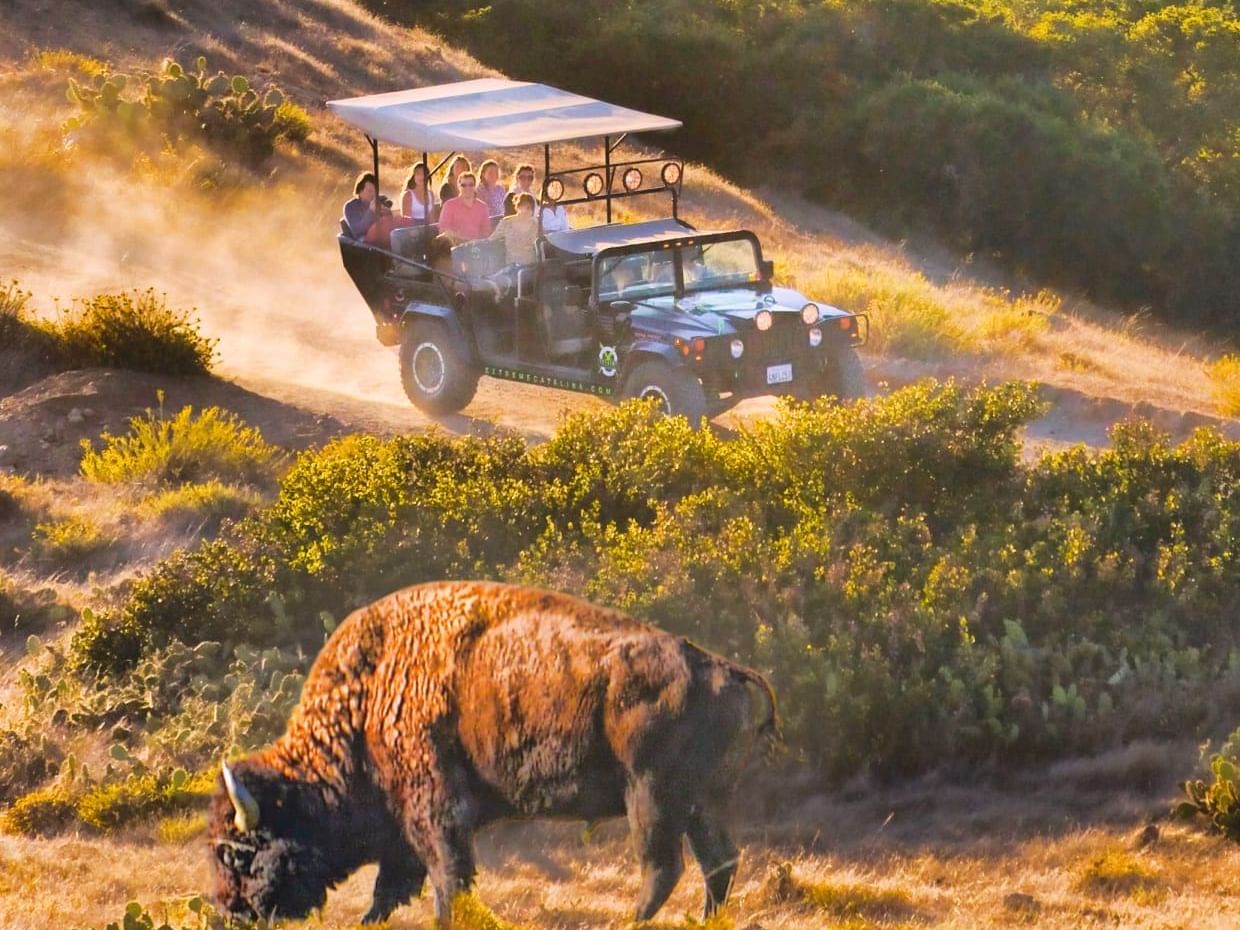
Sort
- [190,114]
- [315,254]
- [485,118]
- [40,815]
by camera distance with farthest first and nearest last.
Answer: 1. [190,114]
2. [315,254]
3. [485,118]
4. [40,815]

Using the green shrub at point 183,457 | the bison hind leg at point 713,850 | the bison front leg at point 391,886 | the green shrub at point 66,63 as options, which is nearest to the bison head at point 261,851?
the bison front leg at point 391,886

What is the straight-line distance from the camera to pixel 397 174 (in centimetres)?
2659

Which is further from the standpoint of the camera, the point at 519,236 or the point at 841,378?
the point at 519,236

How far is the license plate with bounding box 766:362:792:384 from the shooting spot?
1322cm

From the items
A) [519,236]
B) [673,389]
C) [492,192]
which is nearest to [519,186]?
[492,192]

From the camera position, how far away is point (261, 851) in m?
5.19

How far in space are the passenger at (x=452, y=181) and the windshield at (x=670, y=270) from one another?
253 centimetres

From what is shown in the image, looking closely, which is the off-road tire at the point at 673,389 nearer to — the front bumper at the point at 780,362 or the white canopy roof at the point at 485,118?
the front bumper at the point at 780,362

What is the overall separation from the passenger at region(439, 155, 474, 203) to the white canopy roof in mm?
633

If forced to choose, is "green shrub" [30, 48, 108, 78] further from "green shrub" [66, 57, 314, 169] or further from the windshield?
the windshield

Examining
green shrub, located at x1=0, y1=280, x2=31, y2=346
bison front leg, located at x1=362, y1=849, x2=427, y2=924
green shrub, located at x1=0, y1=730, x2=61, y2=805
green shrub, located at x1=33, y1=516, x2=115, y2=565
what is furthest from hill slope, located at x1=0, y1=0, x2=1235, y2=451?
bison front leg, located at x1=362, y1=849, x2=427, y2=924

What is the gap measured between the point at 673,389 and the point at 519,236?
79.3 inches

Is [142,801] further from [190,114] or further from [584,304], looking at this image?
[190,114]

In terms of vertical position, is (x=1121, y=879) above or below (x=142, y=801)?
above
